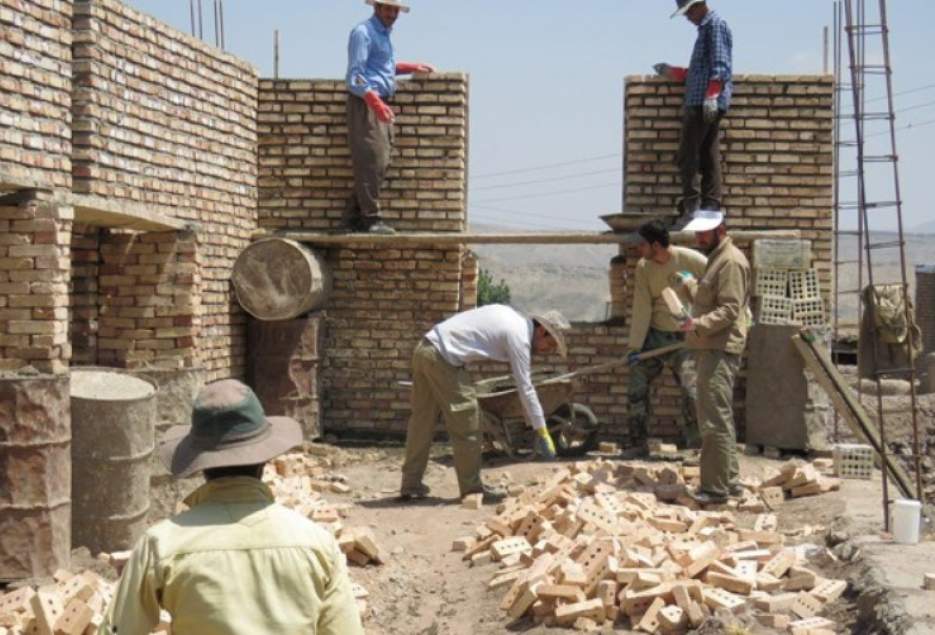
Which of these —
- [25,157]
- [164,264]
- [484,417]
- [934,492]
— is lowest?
[934,492]

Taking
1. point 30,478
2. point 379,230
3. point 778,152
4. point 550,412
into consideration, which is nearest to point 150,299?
point 30,478

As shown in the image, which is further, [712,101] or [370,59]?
[370,59]

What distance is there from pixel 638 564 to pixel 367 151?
5.79 meters

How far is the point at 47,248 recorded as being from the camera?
7367mm

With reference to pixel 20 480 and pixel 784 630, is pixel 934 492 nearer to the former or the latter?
pixel 784 630

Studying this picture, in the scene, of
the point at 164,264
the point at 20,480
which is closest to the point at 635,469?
the point at 164,264

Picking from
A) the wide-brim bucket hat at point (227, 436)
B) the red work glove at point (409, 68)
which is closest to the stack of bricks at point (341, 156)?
the red work glove at point (409, 68)

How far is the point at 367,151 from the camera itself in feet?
38.5

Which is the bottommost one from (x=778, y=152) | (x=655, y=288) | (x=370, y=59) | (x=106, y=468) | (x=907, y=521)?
(x=907, y=521)

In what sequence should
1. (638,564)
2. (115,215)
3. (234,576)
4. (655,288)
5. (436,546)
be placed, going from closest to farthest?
(234,576) < (638,564) < (115,215) < (436,546) < (655,288)

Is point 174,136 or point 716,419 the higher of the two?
point 174,136

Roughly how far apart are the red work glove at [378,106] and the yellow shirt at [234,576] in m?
8.57

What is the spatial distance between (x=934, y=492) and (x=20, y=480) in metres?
8.22

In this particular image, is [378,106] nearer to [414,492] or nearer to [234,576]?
[414,492]
